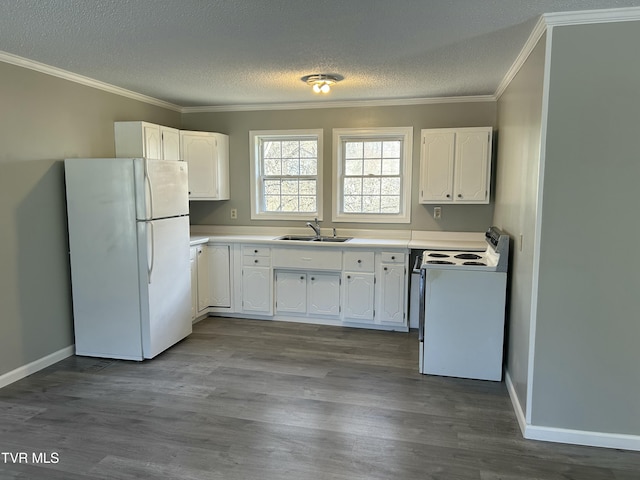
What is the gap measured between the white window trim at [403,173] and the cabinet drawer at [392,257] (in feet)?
2.05

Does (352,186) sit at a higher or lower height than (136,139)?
lower

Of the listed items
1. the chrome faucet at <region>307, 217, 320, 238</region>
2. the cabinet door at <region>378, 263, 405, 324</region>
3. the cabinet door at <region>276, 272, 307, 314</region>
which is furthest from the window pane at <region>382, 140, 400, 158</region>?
the cabinet door at <region>276, 272, 307, 314</region>

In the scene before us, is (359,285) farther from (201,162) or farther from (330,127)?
(201,162)

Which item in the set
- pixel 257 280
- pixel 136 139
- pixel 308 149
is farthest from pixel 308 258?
pixel 136 139

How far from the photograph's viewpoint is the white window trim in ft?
15.2

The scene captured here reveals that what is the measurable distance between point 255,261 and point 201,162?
4.20 feet

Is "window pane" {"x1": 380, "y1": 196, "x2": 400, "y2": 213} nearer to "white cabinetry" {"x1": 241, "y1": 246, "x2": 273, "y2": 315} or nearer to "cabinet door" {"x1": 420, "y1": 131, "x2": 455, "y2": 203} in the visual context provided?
"cabinet door" {"x1": 420, "y1": 131, "x2": 455, "y2": 203}

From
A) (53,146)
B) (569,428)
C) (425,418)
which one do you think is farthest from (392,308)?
(53,146)

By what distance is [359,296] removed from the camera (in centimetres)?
437

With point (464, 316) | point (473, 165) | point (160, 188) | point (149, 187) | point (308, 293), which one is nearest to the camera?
point (464, 316)

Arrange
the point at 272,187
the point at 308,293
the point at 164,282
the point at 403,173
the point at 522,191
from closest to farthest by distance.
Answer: the point at 522,191 < the point at 164,282 < the point at 308,293 < the point at 403,173 < the point at 272,187

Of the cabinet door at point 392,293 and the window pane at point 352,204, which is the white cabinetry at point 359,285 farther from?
the window pane at point 352,204

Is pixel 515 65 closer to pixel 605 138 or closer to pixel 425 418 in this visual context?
pixel 605 138

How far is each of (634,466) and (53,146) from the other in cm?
438
